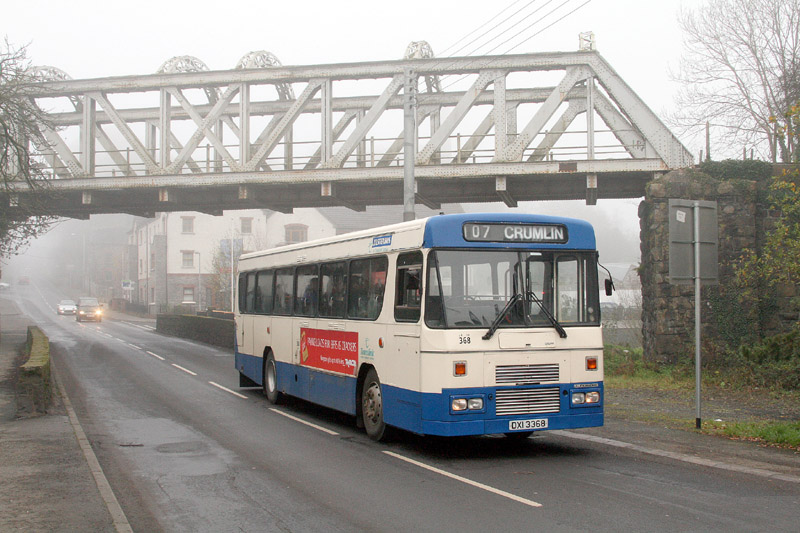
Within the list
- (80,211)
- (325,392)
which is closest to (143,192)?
(80,211)

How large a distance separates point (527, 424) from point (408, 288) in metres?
2.23

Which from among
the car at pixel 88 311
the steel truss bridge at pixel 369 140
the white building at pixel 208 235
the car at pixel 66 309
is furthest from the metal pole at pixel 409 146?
the car at pixel 66 309

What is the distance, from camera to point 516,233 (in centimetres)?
1046

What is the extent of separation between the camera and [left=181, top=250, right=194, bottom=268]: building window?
79.3m

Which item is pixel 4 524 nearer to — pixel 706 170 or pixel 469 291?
pixel 469 291

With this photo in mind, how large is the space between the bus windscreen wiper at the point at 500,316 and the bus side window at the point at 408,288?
0.89 metres

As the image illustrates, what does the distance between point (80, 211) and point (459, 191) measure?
49.0 feet

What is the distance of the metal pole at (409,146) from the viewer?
2033 cm

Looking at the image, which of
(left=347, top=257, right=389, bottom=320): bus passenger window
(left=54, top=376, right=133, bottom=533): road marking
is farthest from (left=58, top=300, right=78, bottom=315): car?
(left=347, top=257, right=389, bottom=320): bus passenger window

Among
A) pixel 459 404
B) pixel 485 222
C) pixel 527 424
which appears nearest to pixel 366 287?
pixel 485 222

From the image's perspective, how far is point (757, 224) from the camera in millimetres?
21859

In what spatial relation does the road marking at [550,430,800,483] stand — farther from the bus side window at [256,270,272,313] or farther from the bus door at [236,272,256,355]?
the bus door at [236,272,256,355]

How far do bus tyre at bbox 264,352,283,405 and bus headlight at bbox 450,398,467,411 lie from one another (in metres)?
7.14

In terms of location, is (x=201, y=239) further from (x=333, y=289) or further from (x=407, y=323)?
(x=407, y=323)
